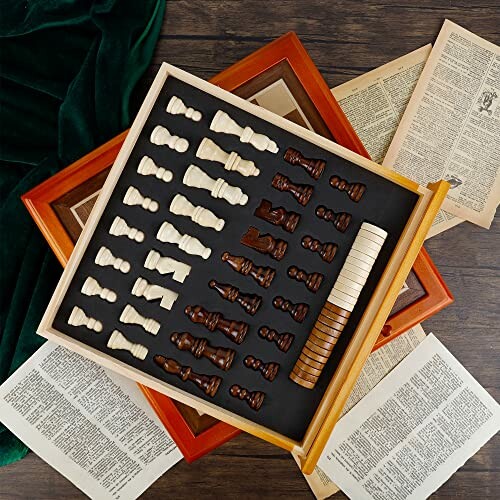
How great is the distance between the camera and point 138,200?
3.13 feet

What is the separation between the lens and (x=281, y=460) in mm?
1253

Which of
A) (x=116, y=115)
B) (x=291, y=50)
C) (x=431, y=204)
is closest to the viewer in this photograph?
(x=431, y=204)

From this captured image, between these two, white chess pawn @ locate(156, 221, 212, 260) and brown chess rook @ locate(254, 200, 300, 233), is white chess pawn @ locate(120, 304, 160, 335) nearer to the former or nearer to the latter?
white chess pawn @ locate(156, 221, 212, 260)

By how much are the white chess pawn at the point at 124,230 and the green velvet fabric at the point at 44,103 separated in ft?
0.99

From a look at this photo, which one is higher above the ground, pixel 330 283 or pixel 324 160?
pixel 324 160

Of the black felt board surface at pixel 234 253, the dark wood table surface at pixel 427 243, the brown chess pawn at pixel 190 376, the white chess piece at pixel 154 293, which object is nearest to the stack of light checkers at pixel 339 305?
the black felt board surface at pixel 234 253

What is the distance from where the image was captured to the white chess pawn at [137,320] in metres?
0.96

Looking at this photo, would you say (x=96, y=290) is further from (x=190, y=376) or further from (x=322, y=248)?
(x=322, y=248)

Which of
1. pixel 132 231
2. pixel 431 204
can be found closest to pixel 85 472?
pixel 132 231

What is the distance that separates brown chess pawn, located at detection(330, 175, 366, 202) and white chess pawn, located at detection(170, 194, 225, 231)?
195 mm

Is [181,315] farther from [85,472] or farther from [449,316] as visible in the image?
[449,316]

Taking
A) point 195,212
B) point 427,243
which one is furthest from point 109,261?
point 427,243

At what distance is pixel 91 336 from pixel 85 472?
0.42m

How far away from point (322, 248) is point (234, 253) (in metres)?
0.14
